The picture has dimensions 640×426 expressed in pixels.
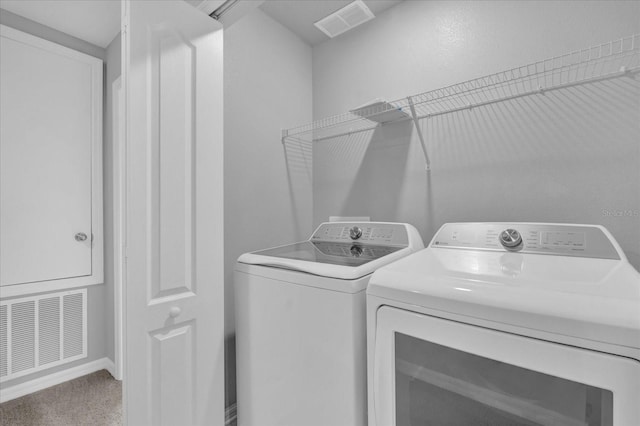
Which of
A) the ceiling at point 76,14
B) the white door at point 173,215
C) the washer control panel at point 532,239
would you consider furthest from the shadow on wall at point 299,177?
the ceiling at point 76,14

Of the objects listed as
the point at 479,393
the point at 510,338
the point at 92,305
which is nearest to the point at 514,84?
the point at 510,338

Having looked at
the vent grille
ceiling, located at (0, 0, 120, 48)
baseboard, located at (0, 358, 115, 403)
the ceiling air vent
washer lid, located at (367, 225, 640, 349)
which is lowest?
baseboard, located at (0, 358, 115, 403)

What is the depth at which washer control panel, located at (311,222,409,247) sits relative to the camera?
160 centimetres

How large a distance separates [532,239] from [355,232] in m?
0.90

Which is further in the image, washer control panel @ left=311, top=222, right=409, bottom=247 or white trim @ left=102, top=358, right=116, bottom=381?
white trim @ left=102, top=358, right=116, bottom=381

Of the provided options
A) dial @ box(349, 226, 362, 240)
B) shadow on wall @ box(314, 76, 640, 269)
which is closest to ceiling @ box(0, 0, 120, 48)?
shadow on wall @ box(314, 76, 640, 269)

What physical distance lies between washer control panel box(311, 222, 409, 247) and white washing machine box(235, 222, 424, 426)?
1 centimetres

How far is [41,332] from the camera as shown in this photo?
2.08m

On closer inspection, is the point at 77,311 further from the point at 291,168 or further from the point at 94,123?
the point at 291,168

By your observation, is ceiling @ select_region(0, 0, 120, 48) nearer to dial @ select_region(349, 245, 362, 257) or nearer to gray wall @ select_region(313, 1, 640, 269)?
gray wall @ select_region(313, 1, 640, 269)

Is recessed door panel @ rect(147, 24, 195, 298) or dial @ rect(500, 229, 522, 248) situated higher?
recessed door panel @ rect(147, 24, 195, 298)

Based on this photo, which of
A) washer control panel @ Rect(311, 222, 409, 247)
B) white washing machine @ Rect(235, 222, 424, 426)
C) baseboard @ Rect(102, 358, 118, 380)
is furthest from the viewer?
baseboard @ Rect(102, 358, 118, 380)

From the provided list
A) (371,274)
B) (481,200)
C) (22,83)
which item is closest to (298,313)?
(371,274)

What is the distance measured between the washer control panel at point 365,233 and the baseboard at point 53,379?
209 centimetres
